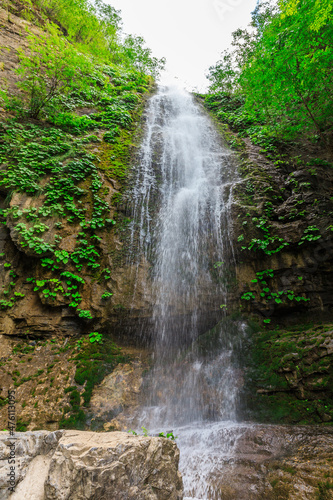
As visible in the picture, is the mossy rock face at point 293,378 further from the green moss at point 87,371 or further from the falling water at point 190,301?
the green moss at point 87,371

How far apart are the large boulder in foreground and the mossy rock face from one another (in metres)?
2.44

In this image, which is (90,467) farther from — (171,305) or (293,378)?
(171,305)

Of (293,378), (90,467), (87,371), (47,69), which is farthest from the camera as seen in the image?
(47,69)

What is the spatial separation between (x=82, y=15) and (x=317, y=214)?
47.7ft

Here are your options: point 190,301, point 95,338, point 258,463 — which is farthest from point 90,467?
point 190,301

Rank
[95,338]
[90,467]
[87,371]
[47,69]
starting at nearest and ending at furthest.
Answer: [90,467]
[87,371]
[95,338]
[47,69]

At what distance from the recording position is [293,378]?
13.0 ft

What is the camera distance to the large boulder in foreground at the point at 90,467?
5.24 feet

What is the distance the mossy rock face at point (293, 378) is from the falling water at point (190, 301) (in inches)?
16.3

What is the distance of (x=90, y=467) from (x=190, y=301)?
4.11 m

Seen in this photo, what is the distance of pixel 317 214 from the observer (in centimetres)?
551

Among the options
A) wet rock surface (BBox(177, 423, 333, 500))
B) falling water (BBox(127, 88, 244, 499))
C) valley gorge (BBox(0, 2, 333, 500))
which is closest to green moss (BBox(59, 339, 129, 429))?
valley gorge (BBox(0, 2, 333, 500))

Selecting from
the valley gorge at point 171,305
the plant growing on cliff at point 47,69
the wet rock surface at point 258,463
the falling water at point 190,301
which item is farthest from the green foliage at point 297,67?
the wet rock surface at point 258,463

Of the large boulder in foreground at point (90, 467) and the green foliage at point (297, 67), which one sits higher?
the green foliage at point (297, 67)
